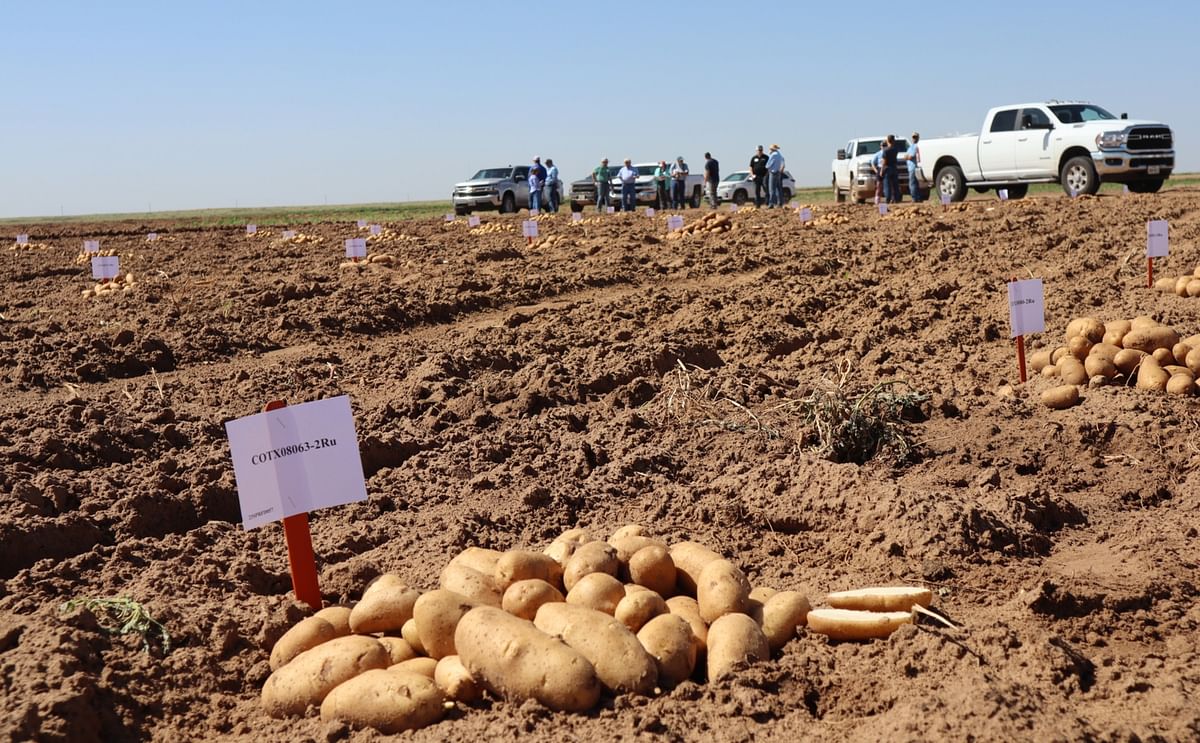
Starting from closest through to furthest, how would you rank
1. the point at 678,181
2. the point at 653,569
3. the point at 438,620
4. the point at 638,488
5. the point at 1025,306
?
the point at 438,620 → the point at 653,569 → the point at 638,488 → the point at 1025,306 → the point at 678,181

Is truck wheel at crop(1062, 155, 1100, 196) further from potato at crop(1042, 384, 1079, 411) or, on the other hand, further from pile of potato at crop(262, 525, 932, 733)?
pile of potato at crop(262, 525, 932, 733)

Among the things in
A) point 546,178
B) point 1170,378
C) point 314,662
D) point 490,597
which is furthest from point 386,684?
point 546,178

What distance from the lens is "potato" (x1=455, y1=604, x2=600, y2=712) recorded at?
296 cm

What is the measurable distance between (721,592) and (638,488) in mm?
1834

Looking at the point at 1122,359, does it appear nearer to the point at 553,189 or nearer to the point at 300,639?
the point at 300,639

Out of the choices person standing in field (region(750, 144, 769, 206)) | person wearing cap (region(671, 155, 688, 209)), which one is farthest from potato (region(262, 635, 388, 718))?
person wearing cap (region(671, 155, 688, 209))

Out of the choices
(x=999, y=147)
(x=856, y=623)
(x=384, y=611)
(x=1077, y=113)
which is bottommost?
(x=856, y=623)

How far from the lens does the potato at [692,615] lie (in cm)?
→ 328

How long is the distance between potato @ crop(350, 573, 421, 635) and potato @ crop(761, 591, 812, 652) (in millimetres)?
1072

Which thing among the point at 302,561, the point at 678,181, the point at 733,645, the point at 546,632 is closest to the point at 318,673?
the point at 546,632

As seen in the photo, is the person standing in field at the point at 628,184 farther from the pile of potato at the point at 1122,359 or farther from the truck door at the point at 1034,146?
the pile of potato at the point at 1122,359

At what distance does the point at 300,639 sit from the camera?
3402 millimetres

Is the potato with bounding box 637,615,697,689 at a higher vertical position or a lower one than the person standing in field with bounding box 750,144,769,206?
lower

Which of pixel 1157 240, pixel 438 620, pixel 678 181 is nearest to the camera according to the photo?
pixel 438 620
